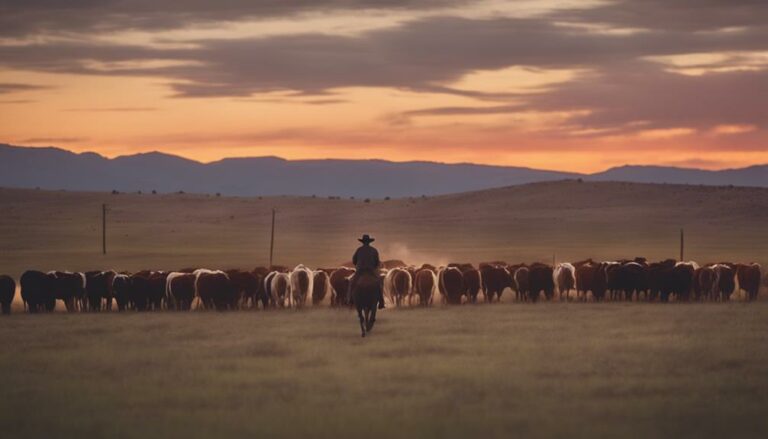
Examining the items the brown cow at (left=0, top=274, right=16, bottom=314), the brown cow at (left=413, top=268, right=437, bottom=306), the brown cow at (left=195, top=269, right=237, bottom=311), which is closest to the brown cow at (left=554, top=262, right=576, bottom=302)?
the brown cow at (left=413, top=268, right=437, bottom=306)

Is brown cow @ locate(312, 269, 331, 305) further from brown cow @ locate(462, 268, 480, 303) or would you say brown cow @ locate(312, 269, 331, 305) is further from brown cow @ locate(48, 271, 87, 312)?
brown cow @ locate(48, 271, 87, 312)

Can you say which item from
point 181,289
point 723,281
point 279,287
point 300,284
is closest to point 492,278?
point 300,284

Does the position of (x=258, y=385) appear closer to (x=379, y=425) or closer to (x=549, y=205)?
(x=379, y=425)

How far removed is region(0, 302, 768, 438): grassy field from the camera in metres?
14.2

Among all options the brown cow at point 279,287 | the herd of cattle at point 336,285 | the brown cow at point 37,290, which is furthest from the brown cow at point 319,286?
the brown cow at point 37,290

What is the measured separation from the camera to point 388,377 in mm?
17797

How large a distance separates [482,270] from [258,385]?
58.7ft

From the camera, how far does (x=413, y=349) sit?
69.9ft

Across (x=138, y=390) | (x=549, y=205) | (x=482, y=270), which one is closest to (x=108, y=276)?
(x=482, y=270)

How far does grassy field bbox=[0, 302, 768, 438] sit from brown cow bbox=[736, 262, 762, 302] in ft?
25.0

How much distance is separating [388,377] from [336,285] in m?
14.7

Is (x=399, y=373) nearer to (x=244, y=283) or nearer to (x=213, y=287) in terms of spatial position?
(x=213, y=287)

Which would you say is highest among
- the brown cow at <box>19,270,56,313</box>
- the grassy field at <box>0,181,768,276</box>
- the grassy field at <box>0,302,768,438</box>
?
the grassy field at <box>0,181,768,276</box>

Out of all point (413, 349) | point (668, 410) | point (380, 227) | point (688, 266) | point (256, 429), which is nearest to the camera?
point (256, 429)
